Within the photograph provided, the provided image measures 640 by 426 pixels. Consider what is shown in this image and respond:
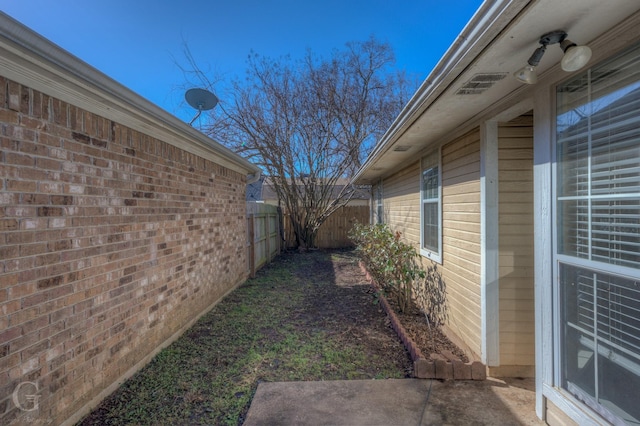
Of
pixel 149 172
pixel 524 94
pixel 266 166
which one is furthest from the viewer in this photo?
pixel 266 166

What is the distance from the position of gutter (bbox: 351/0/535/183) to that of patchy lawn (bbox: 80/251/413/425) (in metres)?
2.63

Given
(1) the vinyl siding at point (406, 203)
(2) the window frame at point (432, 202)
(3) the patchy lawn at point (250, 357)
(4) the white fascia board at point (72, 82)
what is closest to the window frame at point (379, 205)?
(1) the vinyl siding at point (406, 203)

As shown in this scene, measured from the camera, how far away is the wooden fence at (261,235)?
7984mm

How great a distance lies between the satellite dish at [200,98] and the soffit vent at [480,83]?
495 centimetres

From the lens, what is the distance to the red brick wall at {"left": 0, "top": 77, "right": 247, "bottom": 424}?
1.93m

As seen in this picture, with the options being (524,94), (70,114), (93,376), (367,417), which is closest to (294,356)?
(367,417)

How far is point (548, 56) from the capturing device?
6.64 ft

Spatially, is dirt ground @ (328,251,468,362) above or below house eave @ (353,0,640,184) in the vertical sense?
below

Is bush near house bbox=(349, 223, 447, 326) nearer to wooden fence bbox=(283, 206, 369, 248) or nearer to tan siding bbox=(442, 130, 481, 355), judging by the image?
tan siding bbox=(442, 130, 481, 355)

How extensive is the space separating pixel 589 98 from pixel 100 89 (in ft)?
10.9

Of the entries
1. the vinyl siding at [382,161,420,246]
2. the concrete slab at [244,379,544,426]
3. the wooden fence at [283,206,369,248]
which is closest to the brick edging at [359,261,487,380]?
the concrete slab at [244,379,544,426]

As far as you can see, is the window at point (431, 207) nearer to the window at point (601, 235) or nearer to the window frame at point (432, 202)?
the window frame at point (432, 202)

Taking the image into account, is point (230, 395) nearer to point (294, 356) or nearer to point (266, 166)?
point (294, 356)

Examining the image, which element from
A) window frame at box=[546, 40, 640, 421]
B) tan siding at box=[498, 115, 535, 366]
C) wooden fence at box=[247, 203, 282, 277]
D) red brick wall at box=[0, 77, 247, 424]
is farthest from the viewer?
wooden fence at box=[247, 203, 282, 277]
